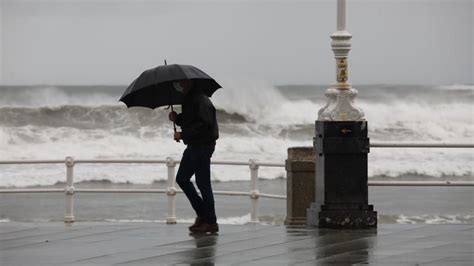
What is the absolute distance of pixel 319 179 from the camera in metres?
15.8

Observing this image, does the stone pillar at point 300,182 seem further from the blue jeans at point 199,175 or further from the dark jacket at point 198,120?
the dark jacket at point 198,120

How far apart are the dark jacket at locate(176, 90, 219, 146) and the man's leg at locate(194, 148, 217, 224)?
0.12m

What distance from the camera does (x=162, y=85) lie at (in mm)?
15391

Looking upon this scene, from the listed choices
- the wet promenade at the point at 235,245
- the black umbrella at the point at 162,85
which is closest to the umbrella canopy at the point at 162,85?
the black umbrella at the point at 162,85

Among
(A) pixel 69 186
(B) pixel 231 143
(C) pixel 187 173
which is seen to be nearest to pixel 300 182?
(C) pixel 187 173

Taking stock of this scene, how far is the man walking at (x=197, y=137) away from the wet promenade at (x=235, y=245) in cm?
46

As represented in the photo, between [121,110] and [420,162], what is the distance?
20831 millimetres

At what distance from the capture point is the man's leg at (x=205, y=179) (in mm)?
15047

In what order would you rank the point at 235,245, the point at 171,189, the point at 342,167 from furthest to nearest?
the point at 171,189 < the point at 342,167 < the point at 235,245

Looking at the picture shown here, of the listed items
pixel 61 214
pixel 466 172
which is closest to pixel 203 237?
pixel 61 214

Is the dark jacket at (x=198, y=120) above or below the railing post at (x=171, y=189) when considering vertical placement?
above

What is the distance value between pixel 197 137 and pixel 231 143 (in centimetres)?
3675

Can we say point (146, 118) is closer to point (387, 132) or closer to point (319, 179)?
point (387, 132)

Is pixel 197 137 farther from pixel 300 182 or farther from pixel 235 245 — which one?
pixel 300 182
